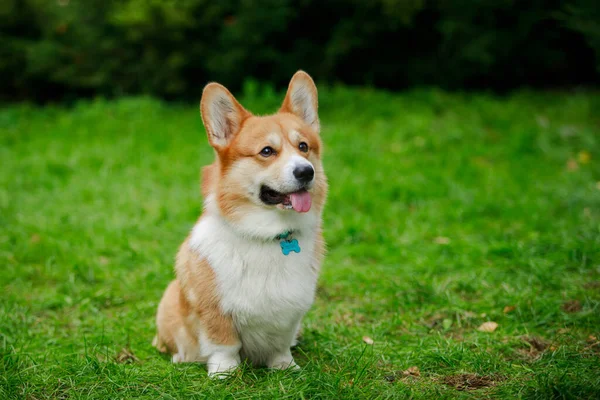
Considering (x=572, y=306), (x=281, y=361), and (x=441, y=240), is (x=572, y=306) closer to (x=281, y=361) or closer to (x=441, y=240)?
(x=441, y=240)

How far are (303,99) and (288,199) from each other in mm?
685

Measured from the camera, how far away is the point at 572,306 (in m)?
3.96

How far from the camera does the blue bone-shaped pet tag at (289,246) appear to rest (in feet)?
10.4

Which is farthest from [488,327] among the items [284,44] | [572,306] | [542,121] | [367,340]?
[284,44]

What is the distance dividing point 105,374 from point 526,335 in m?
2.40

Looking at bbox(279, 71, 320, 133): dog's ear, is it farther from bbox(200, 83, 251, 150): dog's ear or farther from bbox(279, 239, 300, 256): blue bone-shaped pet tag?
bbox(279, 239, 300, 256): blue bone-shaped pet tag

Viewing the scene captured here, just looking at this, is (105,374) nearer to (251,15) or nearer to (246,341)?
(246,341)

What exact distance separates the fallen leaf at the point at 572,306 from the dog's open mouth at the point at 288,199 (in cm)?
196

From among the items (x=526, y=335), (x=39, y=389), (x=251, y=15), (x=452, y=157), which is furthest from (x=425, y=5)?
(x=39, y=389)

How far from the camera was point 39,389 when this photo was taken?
9.96ft

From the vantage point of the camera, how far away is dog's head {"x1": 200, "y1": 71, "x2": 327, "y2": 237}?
310 centimetres

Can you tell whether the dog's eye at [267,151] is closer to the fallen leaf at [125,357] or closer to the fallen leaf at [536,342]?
the fallen leaf at [125,357]

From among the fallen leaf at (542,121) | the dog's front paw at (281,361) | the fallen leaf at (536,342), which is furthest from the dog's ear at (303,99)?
the fallen leaf at (542,121)

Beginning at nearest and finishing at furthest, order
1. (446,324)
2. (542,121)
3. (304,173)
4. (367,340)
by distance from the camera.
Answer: (304,173)
(367,340)
(446,324)
(542,121)
